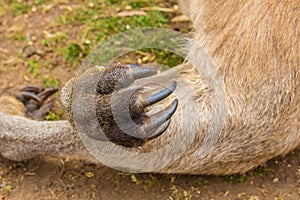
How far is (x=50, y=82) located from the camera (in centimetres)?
539

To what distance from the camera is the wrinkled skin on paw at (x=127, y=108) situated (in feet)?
12.4

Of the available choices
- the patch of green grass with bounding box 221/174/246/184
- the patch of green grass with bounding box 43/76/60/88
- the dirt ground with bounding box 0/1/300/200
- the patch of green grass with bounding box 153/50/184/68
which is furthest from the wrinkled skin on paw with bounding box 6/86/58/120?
the patch of green grass with bounding box 221/174/246/184

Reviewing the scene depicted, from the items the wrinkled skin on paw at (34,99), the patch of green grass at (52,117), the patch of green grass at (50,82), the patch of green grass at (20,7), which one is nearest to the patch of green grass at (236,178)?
the patch of green grass at (52,117)

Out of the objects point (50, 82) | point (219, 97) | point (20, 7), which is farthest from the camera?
point (20, 7)

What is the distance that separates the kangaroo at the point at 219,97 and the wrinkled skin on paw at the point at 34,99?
687mm

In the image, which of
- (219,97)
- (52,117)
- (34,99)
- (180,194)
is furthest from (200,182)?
(34,99)

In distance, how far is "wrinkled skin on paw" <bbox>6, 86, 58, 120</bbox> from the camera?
507 cm

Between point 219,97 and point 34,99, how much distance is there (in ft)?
5.70

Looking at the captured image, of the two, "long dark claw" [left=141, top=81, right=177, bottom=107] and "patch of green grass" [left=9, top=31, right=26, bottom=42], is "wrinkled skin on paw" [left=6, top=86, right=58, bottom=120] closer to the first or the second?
"patch of green grass" [left=9, top=31, right=26, bottom=42]

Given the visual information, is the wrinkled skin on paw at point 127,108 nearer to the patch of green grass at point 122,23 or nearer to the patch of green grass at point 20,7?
the patch of green grass at point 122,23

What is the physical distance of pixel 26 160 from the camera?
4.76 m

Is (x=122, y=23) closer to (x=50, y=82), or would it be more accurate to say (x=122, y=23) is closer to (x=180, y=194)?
(x=50, y=82)

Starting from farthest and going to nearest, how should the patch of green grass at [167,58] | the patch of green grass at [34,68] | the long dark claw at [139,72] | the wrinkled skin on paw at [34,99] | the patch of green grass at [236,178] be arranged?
the patch of green grass at [34,68], the patch of green grass at [167,58], the wrinkled skin on paw at [34,99], the patch of green grass at [236,178], the long dark claw at [139,72]

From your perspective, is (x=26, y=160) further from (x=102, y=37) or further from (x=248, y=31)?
(x=248, y=31)
